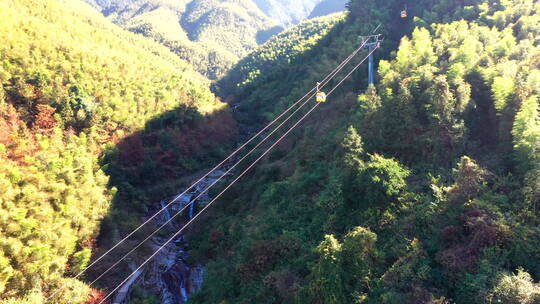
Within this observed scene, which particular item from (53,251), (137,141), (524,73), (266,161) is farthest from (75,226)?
(524,73)

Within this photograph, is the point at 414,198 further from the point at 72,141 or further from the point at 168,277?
the point at 72,141

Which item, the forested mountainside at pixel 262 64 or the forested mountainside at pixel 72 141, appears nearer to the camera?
the forested mountainside at pixel 72 141

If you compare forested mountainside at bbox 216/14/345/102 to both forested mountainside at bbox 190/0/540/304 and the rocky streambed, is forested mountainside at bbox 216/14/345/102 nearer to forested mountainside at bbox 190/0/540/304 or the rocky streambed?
forested mountainside at bbox 190/0/540/304

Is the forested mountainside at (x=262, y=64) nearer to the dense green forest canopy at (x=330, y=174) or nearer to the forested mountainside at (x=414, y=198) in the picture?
the dense green forest canopy at (x=330, y=174)

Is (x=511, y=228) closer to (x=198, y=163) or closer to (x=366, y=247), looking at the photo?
(x=366, y=247)

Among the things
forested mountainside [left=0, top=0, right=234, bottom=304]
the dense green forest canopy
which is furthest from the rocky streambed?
forested mountainside [left=0, top=0, right=234, bottom=304]

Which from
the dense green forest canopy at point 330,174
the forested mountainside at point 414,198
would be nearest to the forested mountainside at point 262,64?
the dense green forest canopy at point 330,174

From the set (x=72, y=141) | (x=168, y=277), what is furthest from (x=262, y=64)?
(x=168, y=277)
